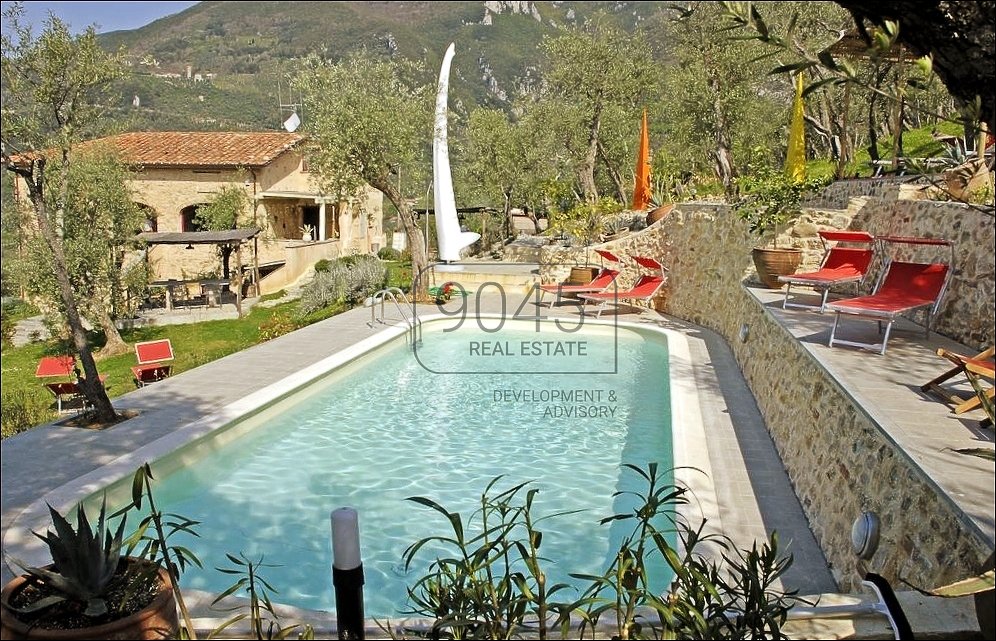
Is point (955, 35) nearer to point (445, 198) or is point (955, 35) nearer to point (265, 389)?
point (265, 389)

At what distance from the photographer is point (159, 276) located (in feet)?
79.3

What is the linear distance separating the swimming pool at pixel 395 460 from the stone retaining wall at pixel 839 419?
4.08 feet

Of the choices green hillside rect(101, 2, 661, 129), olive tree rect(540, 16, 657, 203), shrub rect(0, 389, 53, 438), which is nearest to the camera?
shrub rect(0, 389, 53, 438)

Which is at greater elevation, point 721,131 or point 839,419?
point 721,131

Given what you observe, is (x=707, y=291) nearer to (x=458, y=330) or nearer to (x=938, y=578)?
(x=458, y=330)

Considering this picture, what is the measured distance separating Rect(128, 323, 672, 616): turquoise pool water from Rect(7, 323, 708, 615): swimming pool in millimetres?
16

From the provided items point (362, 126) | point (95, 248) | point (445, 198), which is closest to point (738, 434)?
point (362, 126)

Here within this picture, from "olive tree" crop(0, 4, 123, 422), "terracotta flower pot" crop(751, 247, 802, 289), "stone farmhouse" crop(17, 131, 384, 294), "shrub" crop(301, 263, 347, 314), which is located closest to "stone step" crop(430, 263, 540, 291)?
"shrub" crop(301, 263, 347, 314)

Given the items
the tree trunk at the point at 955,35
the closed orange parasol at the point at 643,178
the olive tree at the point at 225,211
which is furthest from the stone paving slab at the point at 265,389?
the olive tree at the point at 225,211

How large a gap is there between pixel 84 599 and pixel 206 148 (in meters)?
26.0

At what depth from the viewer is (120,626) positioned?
2.24 metres

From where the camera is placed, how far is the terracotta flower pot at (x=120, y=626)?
2.20 m

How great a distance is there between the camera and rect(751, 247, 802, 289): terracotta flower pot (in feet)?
31.9

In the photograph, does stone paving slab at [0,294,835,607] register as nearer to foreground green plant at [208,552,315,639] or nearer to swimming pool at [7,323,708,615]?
swimming pool at [7,323,708,615]
